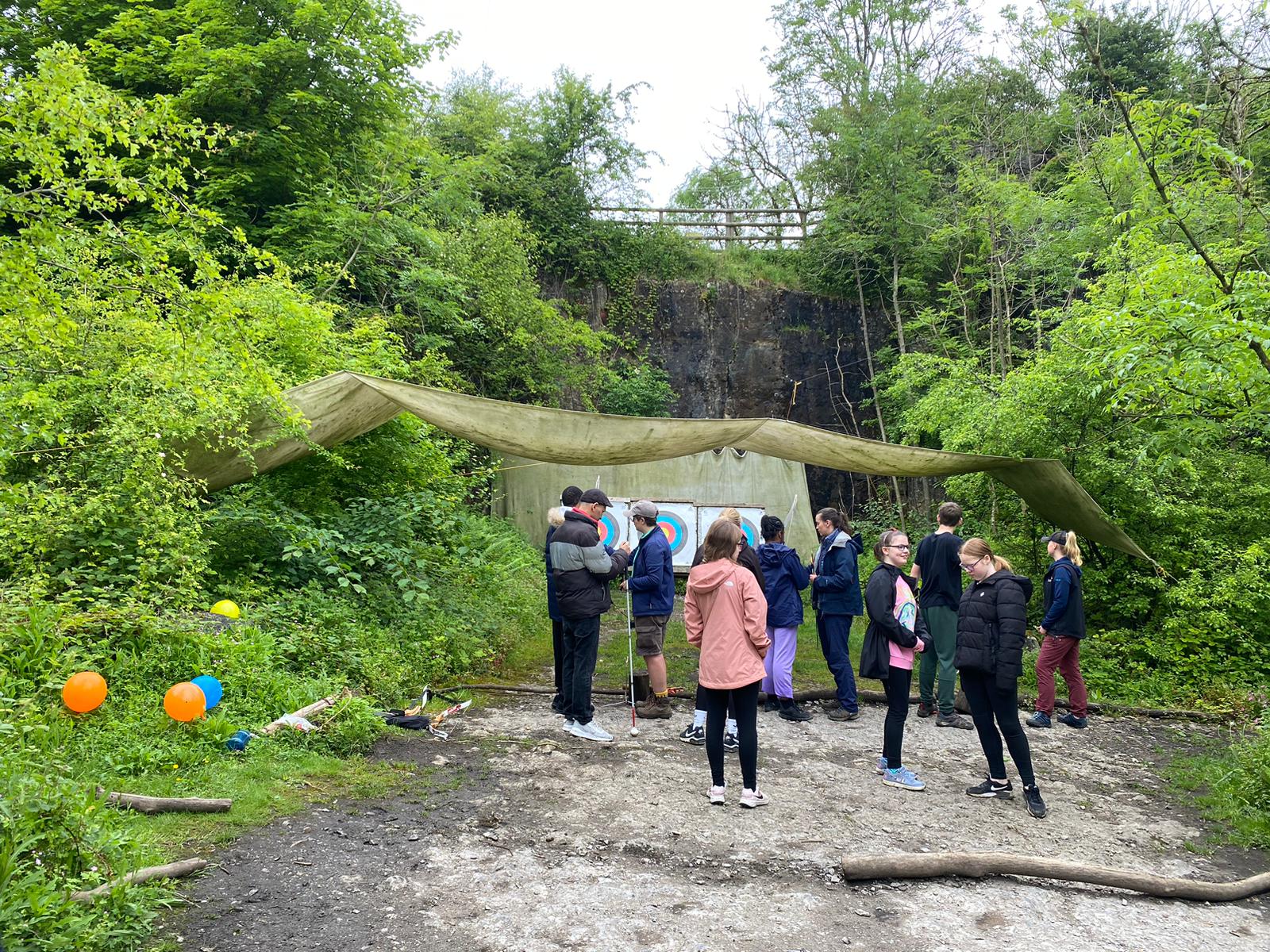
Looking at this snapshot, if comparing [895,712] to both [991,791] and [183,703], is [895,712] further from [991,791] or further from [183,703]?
[183,703]

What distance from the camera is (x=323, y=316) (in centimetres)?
653

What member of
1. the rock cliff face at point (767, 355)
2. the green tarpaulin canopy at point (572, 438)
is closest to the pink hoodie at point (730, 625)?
the green tarpaulin canopy at point (572, 438)

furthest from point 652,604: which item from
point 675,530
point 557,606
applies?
point 675,530

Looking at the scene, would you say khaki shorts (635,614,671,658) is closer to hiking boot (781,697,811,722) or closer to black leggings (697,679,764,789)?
hiking boot (781,697,811,722)

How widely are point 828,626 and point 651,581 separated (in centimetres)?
144

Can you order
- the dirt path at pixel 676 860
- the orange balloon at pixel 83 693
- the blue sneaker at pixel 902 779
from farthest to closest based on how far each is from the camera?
Result: the blue sneaker at pixel 902 779
the orange balloon at pixel 83 693
the dirt path at pixel 676 860

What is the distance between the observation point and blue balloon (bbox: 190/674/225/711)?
4109 mm

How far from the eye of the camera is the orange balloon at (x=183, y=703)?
3898 mm

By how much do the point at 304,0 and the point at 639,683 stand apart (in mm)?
8666

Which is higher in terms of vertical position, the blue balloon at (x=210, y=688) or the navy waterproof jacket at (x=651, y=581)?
the navy waterproof jacket at (x=651, y=581)

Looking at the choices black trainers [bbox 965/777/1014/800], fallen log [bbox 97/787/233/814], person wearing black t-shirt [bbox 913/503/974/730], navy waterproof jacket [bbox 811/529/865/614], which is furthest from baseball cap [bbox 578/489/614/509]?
black trainers [bbox 965/777/1014/800]

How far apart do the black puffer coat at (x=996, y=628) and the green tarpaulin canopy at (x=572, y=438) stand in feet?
5.96

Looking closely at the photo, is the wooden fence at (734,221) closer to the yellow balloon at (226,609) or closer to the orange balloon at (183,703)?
the yellow balloon at (226,609)

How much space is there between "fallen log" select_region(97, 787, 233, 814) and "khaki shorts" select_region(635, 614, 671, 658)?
2812mm
